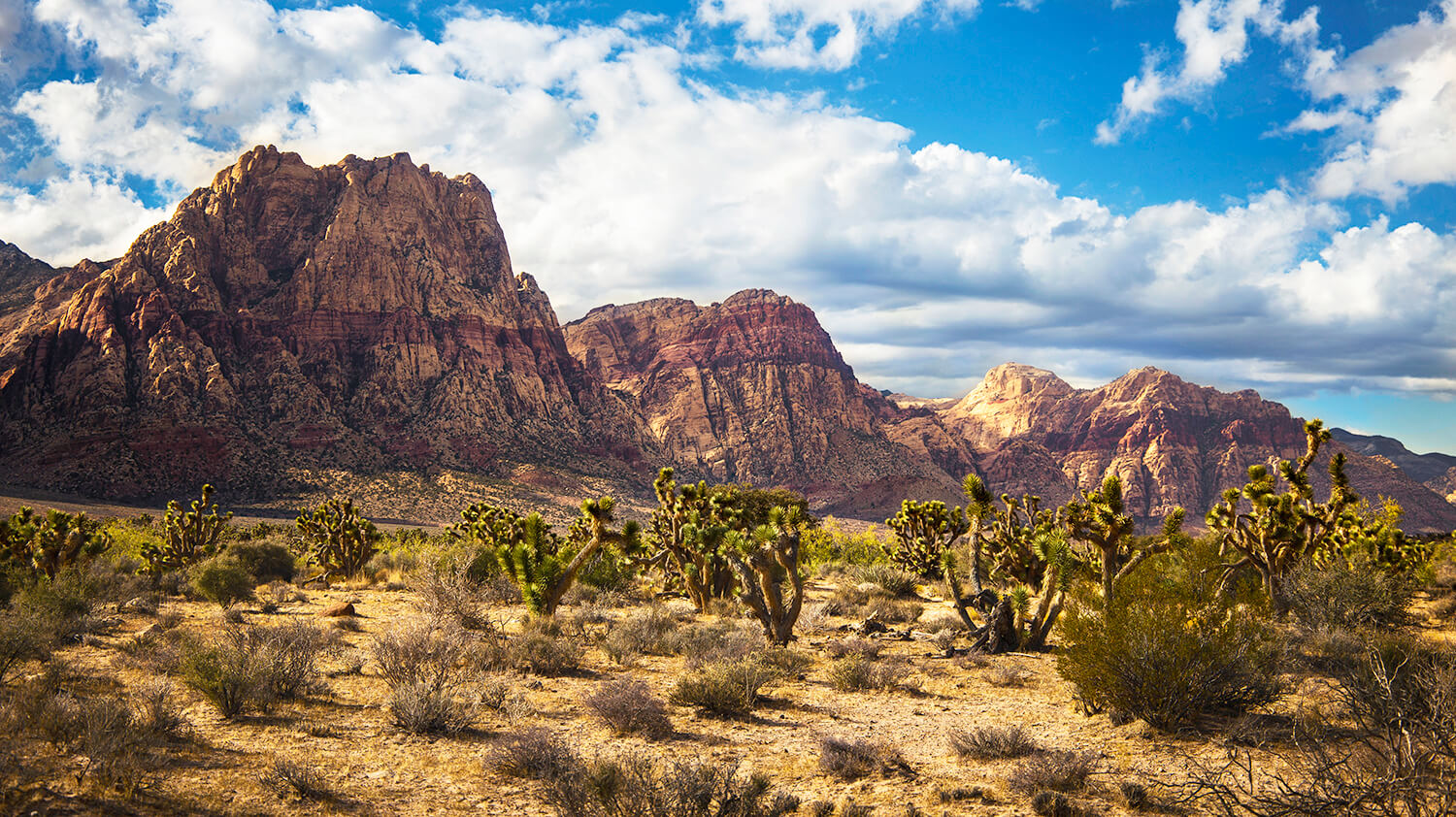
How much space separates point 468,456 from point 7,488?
49189mm

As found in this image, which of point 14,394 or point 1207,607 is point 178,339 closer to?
point 14,394

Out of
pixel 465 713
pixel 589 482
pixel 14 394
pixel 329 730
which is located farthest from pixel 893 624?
pixel 14 394

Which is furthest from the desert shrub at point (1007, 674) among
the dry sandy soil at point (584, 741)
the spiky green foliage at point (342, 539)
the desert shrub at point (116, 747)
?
the spiky green foliage at point (342, 539)

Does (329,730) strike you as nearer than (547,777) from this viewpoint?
No

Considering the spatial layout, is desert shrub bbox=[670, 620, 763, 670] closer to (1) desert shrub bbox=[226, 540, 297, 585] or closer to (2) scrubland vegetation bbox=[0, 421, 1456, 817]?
(2) scrubland vegetation bbox=[0, 421, 1456, 817]

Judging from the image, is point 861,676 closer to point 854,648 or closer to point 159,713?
point 854,648

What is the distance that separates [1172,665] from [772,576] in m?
8.41

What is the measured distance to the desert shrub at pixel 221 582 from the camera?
2172cm

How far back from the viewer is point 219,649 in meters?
11.5

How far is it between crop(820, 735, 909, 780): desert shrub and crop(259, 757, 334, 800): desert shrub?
18.3 ft

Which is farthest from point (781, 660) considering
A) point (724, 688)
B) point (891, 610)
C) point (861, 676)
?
point (891, 610)

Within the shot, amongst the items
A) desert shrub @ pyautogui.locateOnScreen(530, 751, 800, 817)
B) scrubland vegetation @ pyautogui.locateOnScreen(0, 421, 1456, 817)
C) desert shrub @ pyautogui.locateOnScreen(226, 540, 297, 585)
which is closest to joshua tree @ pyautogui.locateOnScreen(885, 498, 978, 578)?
scrubland vegetation @ pyautogui.locateOnScreen(0, 421, 1456, 817)

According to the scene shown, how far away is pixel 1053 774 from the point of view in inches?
333

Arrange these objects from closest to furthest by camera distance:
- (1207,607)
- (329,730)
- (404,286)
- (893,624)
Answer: (329,730)
(1207,607)
(893,624)
(404,286)
